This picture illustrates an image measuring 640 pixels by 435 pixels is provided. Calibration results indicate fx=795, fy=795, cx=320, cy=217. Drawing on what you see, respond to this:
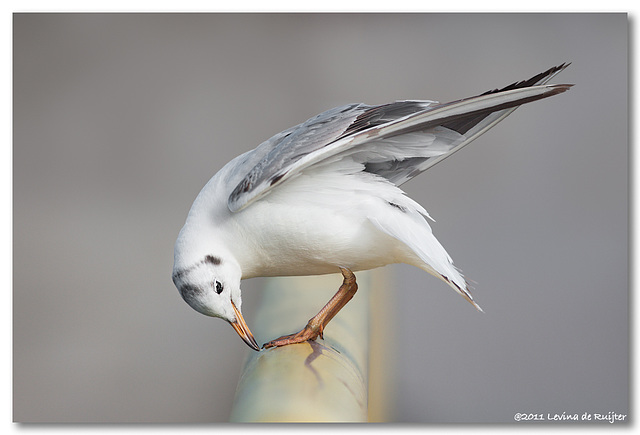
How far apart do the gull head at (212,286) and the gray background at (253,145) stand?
312mm

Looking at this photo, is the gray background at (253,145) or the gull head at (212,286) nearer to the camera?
the gull head at (212,286)

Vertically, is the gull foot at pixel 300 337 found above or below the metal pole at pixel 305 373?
above

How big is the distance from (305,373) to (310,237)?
0.20 m

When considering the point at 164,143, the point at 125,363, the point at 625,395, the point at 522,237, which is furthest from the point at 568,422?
the point at 164,143

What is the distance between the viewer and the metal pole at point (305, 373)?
1115 mm

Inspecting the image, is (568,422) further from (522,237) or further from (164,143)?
(164,143)

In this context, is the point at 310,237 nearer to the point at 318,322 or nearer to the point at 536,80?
the point at 318,322

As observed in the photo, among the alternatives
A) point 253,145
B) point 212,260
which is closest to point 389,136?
point 212,260

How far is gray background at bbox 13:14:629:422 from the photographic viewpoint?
1384 mm

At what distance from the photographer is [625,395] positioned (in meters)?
1.35

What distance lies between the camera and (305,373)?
3.75 ft

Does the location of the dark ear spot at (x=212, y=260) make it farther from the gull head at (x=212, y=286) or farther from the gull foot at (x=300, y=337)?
the gull foot at (x=300, y=337)

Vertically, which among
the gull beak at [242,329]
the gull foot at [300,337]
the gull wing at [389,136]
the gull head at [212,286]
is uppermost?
the gull wing at [389,136]

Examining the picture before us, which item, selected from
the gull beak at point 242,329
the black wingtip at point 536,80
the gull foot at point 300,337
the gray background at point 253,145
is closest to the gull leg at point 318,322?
the gull foot at point 300,337
